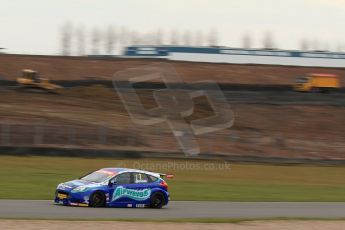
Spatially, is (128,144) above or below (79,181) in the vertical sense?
below

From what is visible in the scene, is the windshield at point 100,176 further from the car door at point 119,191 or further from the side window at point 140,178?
the side window at point 140,178

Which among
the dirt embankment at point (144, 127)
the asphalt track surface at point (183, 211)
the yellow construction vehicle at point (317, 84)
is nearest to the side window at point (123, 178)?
the asphalt track surface at point (183, 211)

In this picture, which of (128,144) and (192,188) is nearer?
(192,188)

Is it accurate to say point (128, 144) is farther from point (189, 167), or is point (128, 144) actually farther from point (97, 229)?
point (97, 229)

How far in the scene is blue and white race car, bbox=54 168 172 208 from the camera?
17.8 meters

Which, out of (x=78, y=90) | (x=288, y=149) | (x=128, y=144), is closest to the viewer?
(x=128, y=144)

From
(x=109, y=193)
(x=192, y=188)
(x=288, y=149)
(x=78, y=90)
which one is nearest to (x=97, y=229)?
(x=109, y=193)

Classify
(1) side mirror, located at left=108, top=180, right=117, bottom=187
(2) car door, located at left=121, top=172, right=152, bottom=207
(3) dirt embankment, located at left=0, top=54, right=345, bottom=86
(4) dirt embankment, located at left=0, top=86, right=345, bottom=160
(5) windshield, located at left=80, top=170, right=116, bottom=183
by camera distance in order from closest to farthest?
1. (1) side mirror, located at left=108, top=180, right=117, bottom=187
2. (5) windshield, located at left=80, top=170, right=116, bottom=183
3. (2) car door, located at left=121, top=172, right=152, bottom=207
4. (4) dirt embankment, located at left=0, top=86, right=345, bottom=160
5. (3) dirt embankment, located at left=0, top=54, right=345, bottom=86

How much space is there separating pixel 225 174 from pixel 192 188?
24.2 ft

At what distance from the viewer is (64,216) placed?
15.3 meters

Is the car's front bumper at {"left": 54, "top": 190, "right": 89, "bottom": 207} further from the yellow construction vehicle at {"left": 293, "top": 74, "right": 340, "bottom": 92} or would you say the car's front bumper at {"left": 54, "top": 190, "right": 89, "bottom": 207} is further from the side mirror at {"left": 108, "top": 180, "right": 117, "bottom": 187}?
the yellow construction vehicle at {"left": 293, "top": 74, "right": 340, "bottom": 92}

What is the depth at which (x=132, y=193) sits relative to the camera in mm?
18656

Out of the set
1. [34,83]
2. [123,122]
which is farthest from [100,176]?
[34,83]

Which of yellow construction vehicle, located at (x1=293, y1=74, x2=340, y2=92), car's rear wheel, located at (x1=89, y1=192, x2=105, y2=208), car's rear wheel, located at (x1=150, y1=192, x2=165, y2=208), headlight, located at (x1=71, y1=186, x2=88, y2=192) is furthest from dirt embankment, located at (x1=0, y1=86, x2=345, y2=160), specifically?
headlight, located at (x1=71, y1=186, x2=88, y2=192)
